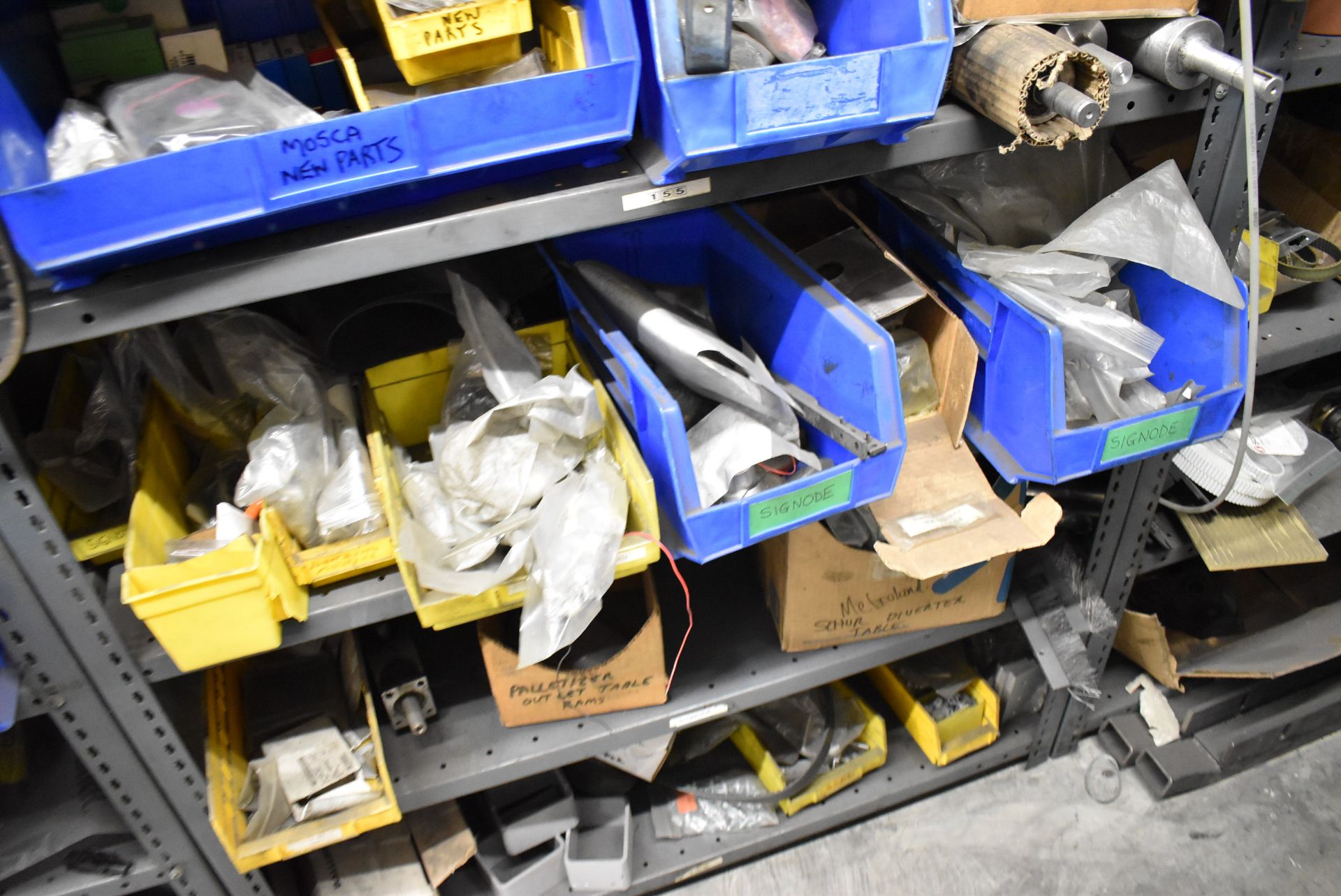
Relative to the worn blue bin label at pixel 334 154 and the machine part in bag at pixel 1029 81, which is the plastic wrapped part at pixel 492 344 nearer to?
the worn blue bin label at pixel 334 154

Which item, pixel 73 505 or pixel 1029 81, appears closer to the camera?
pixel 1029 81

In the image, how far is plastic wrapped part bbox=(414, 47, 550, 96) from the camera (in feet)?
2.59

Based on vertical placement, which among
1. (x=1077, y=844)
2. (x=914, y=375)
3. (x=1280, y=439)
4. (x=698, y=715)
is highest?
(x=914, y=375)

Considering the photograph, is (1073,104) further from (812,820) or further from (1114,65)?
(812,820)

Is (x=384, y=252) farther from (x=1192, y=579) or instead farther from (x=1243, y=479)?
(x=1192, y=579)

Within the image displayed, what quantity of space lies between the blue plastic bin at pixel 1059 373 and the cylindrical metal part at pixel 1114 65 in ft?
0.80

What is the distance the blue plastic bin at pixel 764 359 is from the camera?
86 cm

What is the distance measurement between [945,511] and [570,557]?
468mm

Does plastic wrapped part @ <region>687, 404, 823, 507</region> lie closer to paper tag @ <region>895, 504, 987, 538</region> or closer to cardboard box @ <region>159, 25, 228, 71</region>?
paper tag @ <region>895, 504, 987, 538</region>

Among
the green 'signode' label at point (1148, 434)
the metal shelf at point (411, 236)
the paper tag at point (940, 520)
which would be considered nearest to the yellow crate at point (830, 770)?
the paper tag at point (940, 520)

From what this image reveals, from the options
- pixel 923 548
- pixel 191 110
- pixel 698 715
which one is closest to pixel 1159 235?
pixel 923 548

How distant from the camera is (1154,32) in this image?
88 centimetres

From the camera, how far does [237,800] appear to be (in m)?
1.09

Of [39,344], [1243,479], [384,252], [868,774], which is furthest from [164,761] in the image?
[1243,479]
